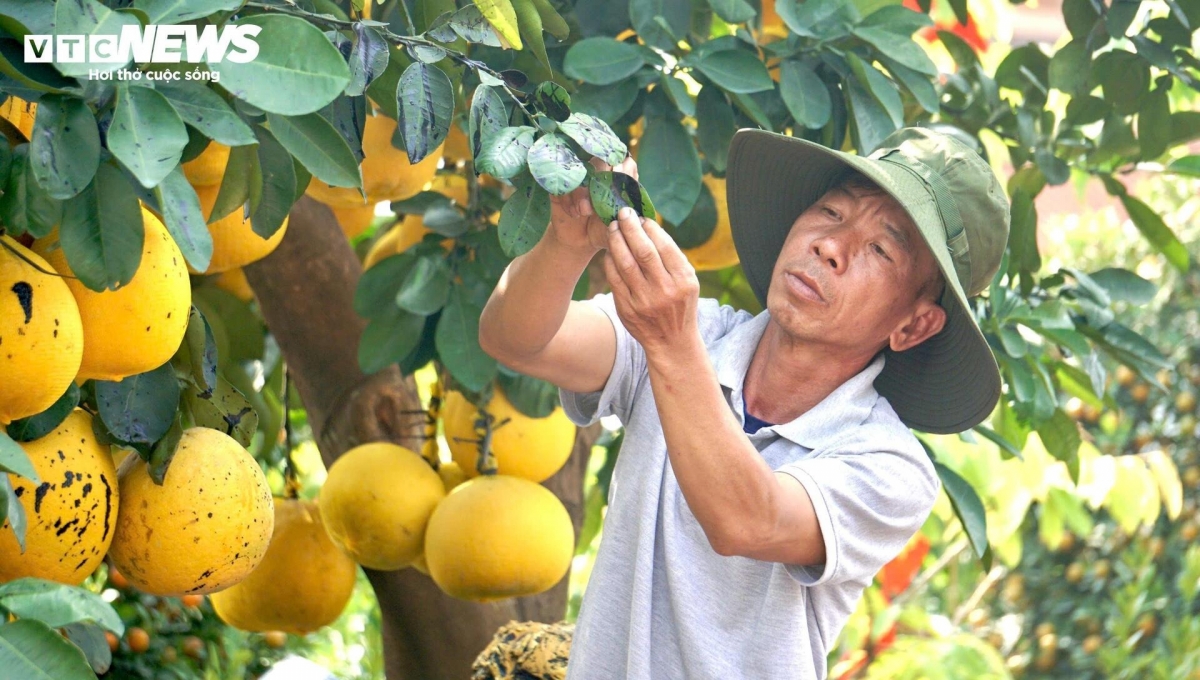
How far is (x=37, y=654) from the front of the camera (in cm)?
93

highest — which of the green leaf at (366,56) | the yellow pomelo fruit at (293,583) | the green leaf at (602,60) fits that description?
the green leaf at (366,56)

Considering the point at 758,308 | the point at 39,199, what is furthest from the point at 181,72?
the point at 758,308

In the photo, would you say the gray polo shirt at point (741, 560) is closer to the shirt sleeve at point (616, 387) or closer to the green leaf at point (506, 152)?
the shirt sleeve at point (616, 387)

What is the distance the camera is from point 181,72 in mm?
1082

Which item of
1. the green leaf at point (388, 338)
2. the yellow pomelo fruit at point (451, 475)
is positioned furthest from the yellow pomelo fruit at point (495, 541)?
the green leaf at point (388, 338)

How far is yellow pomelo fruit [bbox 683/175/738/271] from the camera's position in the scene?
2.27m

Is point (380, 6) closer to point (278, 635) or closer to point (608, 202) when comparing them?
point (608, 202)

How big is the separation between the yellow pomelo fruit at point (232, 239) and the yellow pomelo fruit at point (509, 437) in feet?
2.19

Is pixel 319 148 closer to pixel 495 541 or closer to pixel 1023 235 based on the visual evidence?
pixel 495 541

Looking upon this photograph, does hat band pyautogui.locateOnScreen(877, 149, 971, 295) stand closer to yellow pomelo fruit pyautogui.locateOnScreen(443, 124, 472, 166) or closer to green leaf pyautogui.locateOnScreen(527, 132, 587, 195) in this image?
green leaf pyautogui.locateOnScreen(527, 132, 587, 195)

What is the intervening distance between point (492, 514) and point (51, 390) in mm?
1121

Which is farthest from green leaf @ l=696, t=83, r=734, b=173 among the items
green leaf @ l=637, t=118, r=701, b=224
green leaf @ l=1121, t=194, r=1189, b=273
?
green leaf @ l=1121, t=194, r=1189, b=273

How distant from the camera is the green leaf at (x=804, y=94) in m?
1.97

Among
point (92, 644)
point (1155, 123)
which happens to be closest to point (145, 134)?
point (92, 644)
